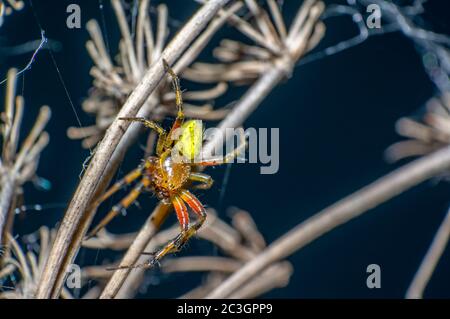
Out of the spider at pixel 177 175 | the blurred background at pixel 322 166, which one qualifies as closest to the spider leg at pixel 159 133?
the spider at pixel 177 175

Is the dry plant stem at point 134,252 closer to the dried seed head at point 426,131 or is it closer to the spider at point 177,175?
the spider at point 177,175

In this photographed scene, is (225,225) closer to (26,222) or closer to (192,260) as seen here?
(192,260)

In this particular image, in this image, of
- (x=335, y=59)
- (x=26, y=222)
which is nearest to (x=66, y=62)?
(x=26, y=222)

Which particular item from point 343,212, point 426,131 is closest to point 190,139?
point 343,212

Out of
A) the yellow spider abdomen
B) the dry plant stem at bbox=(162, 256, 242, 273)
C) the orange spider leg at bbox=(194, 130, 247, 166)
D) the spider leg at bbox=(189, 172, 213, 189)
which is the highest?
the yellow spider abdomen

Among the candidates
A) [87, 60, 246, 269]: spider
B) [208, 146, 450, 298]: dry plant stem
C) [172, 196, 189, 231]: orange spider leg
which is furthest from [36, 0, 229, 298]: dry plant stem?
[208, 146, 450, 298]: dry plant stem

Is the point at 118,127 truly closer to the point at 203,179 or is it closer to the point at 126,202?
the point at 126,202

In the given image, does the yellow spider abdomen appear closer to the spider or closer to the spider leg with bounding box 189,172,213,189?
the spider
